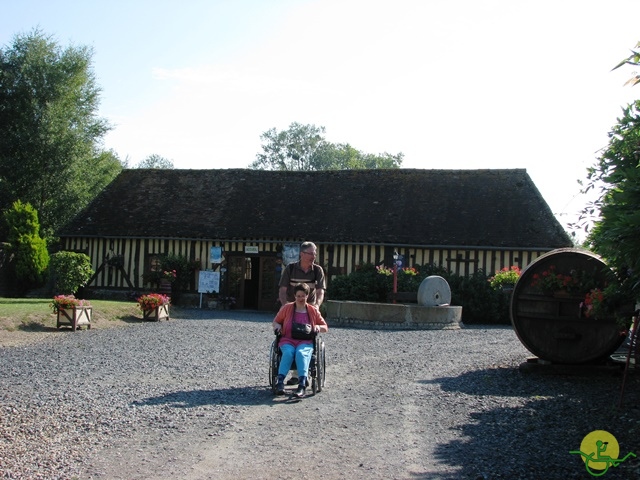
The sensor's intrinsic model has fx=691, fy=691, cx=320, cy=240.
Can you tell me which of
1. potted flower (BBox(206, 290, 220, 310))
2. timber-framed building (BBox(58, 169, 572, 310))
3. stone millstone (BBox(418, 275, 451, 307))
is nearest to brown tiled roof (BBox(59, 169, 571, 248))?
timber-framed building (BBox(58, 169, 572, 310))

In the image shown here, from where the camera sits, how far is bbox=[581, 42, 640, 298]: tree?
566 centimetres

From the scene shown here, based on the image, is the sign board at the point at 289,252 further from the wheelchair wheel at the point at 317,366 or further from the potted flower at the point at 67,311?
the wheelchair wheel at the point at 317,366

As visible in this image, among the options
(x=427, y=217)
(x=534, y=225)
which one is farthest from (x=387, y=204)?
(x=534, y=225)

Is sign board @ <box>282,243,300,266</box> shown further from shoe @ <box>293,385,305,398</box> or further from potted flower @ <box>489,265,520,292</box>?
shoe @ <box>293,385,305,398</box>

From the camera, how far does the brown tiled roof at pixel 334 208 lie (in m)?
22.5

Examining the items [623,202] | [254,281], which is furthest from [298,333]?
[254,281]

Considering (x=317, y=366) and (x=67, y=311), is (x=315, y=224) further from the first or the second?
(x=317, y=366)

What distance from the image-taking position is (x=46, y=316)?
48.8ft

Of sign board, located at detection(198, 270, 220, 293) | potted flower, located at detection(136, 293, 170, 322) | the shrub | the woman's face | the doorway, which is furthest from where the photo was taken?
the doorway

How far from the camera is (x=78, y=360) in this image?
403 inches

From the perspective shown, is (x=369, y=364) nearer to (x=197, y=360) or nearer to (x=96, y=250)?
(x=197, y=360)

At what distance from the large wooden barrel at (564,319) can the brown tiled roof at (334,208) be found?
12283 millimetres

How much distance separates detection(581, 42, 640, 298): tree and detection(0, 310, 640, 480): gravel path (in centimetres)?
147

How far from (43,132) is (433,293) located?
2165 centimetres
